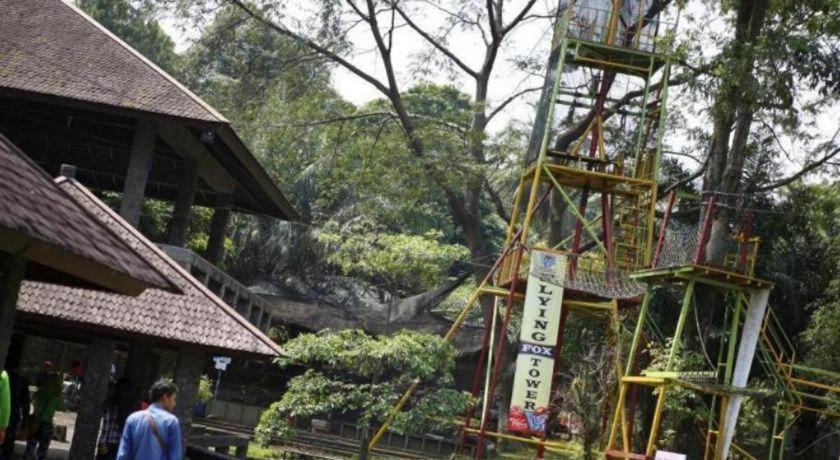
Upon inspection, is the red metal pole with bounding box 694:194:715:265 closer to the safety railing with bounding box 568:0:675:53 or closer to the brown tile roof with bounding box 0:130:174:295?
the safety railing with bounding box 568:0:675:53

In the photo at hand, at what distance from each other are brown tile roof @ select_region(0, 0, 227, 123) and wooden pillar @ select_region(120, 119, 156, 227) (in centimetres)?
53

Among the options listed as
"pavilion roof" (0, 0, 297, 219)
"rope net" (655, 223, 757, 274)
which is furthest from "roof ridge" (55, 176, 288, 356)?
"rope net" (655, 223, 757, 274)

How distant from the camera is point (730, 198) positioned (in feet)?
72.0

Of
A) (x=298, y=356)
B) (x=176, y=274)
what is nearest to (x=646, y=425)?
(x=298, y=356)

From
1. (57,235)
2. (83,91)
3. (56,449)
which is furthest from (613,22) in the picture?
(57,235)

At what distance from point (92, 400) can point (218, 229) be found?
8693mm

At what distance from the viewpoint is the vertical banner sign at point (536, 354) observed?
22000 millimetres

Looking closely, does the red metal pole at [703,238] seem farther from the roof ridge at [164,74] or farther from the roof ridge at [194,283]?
the roof ridge at [194,283]

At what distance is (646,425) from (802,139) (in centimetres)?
768

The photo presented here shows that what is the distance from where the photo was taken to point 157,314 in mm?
12789

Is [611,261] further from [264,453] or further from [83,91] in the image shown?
[83,91]

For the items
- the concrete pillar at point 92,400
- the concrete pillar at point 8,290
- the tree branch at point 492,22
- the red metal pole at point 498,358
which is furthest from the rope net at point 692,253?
the concrete pillar at point 8,290

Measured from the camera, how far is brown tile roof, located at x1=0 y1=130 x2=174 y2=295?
6352mm

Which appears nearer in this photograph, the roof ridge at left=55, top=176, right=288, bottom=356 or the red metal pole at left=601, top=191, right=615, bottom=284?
the roof ridge at left=55, top=176, right=288, bottom=356
